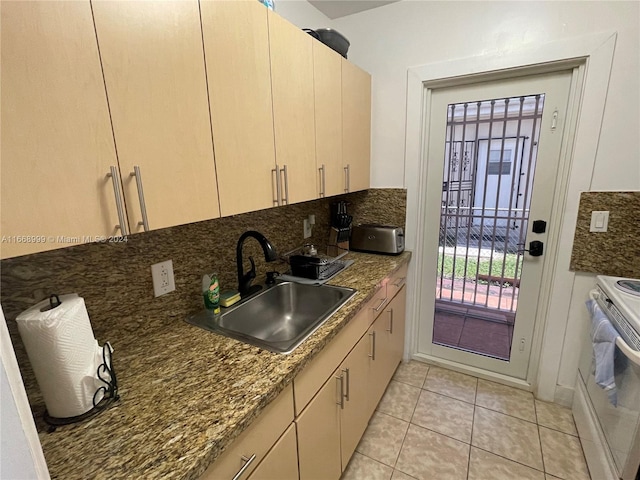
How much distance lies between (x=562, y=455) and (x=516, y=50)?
2212mm

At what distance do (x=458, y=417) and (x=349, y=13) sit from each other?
2.73 m

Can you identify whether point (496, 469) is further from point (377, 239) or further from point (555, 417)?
point (377, 239)

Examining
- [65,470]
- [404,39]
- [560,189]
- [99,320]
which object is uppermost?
[404,39]

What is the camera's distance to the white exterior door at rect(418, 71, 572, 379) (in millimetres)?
1763

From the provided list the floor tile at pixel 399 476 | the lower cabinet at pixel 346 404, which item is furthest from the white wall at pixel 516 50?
the floor tile at pixel 399 476

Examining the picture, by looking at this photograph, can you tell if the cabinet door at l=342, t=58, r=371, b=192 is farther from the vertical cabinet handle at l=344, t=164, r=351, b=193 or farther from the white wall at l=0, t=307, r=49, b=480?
the white wall at l=0, t=307, r=49, b=480

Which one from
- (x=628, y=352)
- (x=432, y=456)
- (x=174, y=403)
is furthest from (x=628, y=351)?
(x=174, y=403)

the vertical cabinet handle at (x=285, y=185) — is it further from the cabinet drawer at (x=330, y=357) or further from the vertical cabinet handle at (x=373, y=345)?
the vertical cabinet handle at (x=373, y=345)

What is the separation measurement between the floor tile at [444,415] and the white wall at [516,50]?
0.60 metres

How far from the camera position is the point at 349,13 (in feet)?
6.77

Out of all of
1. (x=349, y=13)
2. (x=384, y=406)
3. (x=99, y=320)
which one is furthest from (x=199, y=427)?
(x=349, y=13)

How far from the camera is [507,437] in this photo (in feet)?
5.69

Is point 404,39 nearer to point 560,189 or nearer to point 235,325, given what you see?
point 560,189

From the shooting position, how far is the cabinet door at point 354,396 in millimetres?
1375
